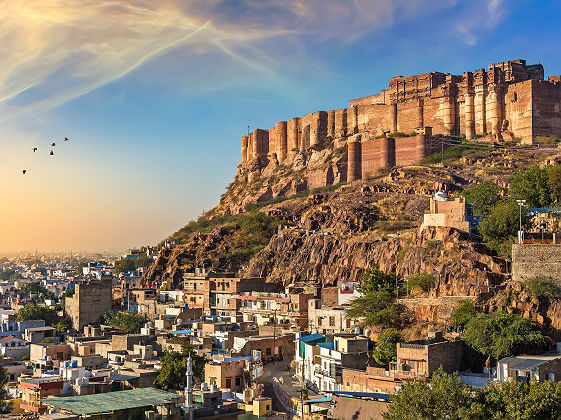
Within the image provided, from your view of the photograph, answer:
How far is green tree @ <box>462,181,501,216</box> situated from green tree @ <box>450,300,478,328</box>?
11384 millimetres

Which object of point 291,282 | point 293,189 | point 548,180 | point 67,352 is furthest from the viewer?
→ point 293,189

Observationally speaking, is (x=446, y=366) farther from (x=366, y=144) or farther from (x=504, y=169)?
(x=366, y=144)

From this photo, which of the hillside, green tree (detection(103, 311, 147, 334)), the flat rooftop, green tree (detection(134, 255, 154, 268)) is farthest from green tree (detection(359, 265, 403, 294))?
green tree (detection(134, 255, 154, 268))

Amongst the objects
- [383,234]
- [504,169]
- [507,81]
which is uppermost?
[507,81]

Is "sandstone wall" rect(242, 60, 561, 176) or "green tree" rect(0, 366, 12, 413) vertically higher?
"sandstone wall" rect(242, 60, 561, 176)

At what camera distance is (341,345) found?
2880cm

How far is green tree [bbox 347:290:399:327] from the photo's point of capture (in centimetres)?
3125

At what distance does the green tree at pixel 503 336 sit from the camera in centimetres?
2597

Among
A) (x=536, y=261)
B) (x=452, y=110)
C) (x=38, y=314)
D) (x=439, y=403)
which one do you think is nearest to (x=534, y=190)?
(x=536, y=261)

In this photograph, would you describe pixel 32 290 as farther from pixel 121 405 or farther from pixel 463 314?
pixel 463 314

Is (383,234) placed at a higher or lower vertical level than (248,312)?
higher

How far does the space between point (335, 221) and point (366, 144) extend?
14.9 metres

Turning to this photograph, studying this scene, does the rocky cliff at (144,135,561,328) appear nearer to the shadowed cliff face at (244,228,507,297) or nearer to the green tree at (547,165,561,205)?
the shadowed cliff face at (244,228,507,297)

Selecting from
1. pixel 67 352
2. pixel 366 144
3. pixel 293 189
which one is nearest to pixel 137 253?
pixel 293 189
